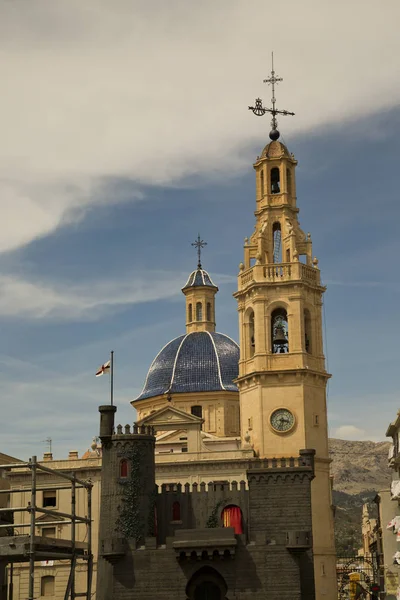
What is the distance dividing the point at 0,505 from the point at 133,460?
79.3 feet

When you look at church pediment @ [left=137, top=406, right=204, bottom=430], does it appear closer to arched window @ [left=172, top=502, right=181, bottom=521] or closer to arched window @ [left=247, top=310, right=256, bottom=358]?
arched window @ [left=247, top=310, right=256, bottom=358]

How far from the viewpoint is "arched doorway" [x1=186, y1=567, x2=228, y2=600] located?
54219 mm

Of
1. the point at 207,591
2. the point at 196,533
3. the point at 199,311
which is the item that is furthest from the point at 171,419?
A: the point at 207,591

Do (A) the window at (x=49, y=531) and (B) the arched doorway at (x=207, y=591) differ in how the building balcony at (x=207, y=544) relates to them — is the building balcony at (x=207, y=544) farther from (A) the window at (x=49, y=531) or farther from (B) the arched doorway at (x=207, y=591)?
(A) the window at (x=49, y=531)

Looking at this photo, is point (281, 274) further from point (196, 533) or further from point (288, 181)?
point (196, 533)

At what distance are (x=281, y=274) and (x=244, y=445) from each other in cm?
1279

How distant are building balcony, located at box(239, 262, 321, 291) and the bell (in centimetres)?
349

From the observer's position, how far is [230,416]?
82.2 metres

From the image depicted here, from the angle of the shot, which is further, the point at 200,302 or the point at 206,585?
the point at 200,302

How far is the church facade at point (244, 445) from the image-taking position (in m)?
54.4

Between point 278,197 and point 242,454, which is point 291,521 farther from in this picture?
point 278,197

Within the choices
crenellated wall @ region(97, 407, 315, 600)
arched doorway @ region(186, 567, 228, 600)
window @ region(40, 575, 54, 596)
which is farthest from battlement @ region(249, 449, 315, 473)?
window @ region(40, 575, 54, 596)

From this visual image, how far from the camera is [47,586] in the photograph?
6994 centimetres

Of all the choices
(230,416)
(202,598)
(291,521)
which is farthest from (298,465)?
(230,416)
